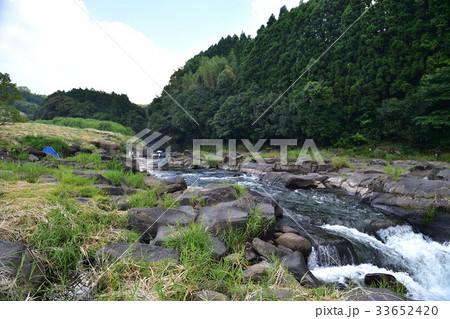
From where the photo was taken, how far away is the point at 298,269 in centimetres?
286

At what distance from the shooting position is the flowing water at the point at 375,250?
3.48m

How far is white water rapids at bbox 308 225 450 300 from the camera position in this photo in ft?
11.0

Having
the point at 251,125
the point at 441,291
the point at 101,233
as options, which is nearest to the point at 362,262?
the point at 441,291

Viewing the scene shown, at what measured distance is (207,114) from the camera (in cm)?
3762

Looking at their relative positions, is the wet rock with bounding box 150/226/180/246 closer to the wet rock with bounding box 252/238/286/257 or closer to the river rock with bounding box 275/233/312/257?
the wet rock with bounding box 252/238/286/257

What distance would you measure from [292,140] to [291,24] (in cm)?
2025

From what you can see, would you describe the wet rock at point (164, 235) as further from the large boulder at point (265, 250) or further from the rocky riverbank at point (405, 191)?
the rocky riverbank at point (405, 191)

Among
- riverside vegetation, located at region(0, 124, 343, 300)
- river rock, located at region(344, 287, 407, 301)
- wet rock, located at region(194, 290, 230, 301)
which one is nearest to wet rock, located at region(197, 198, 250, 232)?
riverside vegetation, located at region(0, 124, 343, 300)

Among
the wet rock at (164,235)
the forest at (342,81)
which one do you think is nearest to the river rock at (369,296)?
the wet rock at (164,235)

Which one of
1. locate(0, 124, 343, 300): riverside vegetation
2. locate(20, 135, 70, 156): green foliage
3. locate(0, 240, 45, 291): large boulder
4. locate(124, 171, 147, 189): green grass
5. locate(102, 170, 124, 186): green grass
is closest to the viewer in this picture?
locate(0, 240, 45, 291): large boulder

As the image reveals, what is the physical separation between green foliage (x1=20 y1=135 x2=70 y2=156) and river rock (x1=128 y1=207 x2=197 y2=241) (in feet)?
40.8

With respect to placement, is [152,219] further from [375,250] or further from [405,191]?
[405,191]

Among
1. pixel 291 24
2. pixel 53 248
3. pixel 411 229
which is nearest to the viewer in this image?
pixel 53 248

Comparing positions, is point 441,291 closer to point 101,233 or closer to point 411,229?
point 411,229
